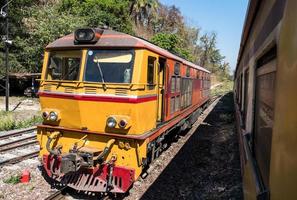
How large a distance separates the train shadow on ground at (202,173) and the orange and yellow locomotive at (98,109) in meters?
1.06

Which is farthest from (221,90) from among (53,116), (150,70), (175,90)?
(53,116)

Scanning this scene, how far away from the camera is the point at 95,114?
282 inches

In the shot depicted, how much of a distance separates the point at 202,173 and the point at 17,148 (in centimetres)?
613

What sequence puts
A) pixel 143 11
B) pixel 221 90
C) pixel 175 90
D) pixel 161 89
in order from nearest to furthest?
1. pixel 161 89
2. pixel 175 90
3. pixel 143 11
4. pixel 221 90

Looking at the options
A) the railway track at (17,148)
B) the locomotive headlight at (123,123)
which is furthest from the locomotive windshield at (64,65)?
the railway track at (17,148)

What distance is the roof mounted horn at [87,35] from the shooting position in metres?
7.20

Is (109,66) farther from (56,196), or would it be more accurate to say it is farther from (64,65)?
(56,196)

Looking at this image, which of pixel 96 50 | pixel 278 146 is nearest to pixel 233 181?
pixel 96 50

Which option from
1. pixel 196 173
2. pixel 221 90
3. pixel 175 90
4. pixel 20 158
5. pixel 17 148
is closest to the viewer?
pixel 196 173

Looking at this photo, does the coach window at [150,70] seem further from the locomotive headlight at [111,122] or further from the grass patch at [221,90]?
the grass patch at [221,90]

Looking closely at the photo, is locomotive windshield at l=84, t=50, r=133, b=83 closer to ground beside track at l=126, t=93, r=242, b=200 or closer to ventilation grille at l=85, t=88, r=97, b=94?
ventilation grille at l=85, t=88, r=97, b=94

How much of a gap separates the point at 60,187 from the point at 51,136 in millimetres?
1199

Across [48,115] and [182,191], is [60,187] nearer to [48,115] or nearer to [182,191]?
[48,115]

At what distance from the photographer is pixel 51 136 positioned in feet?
24.5
